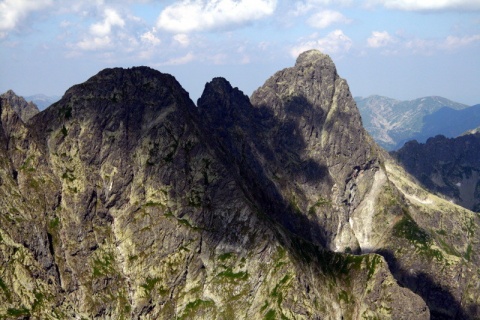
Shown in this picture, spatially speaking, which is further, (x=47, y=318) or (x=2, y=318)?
(x=47, y=318)

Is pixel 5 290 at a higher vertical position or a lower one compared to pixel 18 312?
higher

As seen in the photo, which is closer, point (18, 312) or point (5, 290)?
point (18, 312)

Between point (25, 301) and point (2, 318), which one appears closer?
point (2, 318)

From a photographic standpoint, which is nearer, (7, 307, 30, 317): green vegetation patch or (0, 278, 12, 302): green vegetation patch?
(7, 307, 30, 317): green vegetation patch

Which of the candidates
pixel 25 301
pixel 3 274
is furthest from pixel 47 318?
pixel 3 274

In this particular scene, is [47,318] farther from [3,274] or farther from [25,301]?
[3,274]

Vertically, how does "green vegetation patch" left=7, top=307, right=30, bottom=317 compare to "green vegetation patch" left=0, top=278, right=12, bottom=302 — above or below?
below

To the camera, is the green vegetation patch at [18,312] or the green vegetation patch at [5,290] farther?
the green vegetation patch at [5,290]

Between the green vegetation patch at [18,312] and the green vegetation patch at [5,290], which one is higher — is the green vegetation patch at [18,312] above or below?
below

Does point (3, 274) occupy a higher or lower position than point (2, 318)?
higher
